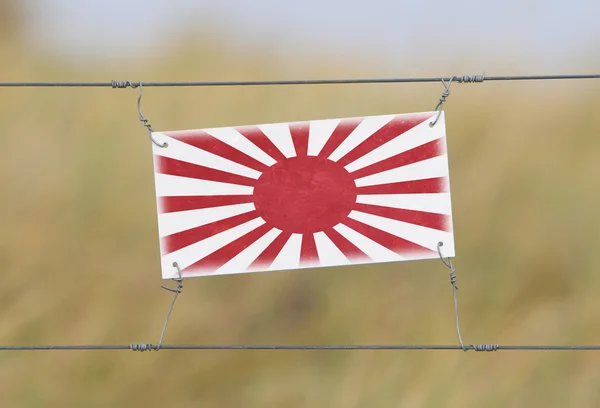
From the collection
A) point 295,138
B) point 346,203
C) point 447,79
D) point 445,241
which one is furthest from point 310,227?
point 447,79

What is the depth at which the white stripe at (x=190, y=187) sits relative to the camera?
2580 mm

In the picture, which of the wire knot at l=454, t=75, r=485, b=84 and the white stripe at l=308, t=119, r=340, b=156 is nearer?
the wire knot at l=454, t=75, r=485, b=84

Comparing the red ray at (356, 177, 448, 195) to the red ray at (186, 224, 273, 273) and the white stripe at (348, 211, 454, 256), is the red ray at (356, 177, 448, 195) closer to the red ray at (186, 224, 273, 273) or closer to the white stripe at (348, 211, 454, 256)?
the white stripe at (348, 211, 454, 256)

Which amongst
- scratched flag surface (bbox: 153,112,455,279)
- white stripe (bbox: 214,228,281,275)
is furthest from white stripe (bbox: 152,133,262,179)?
white stripe (bbox: 214,228,281,275)

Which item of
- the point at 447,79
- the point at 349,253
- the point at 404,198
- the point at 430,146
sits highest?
the point at 447,79

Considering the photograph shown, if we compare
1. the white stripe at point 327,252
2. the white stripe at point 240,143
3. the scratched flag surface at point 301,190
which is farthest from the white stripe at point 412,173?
the white stripe at point 240,143

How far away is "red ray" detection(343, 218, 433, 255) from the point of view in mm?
2562

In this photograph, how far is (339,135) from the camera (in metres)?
2.60

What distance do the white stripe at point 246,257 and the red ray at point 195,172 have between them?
0.22 m

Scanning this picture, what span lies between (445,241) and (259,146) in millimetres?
780

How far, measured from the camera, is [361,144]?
2600 mm

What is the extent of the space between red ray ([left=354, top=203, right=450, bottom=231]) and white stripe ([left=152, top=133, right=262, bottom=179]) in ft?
1.58

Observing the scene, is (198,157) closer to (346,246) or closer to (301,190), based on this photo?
(301,190)

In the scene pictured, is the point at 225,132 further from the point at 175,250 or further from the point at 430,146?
the point at 430,146
